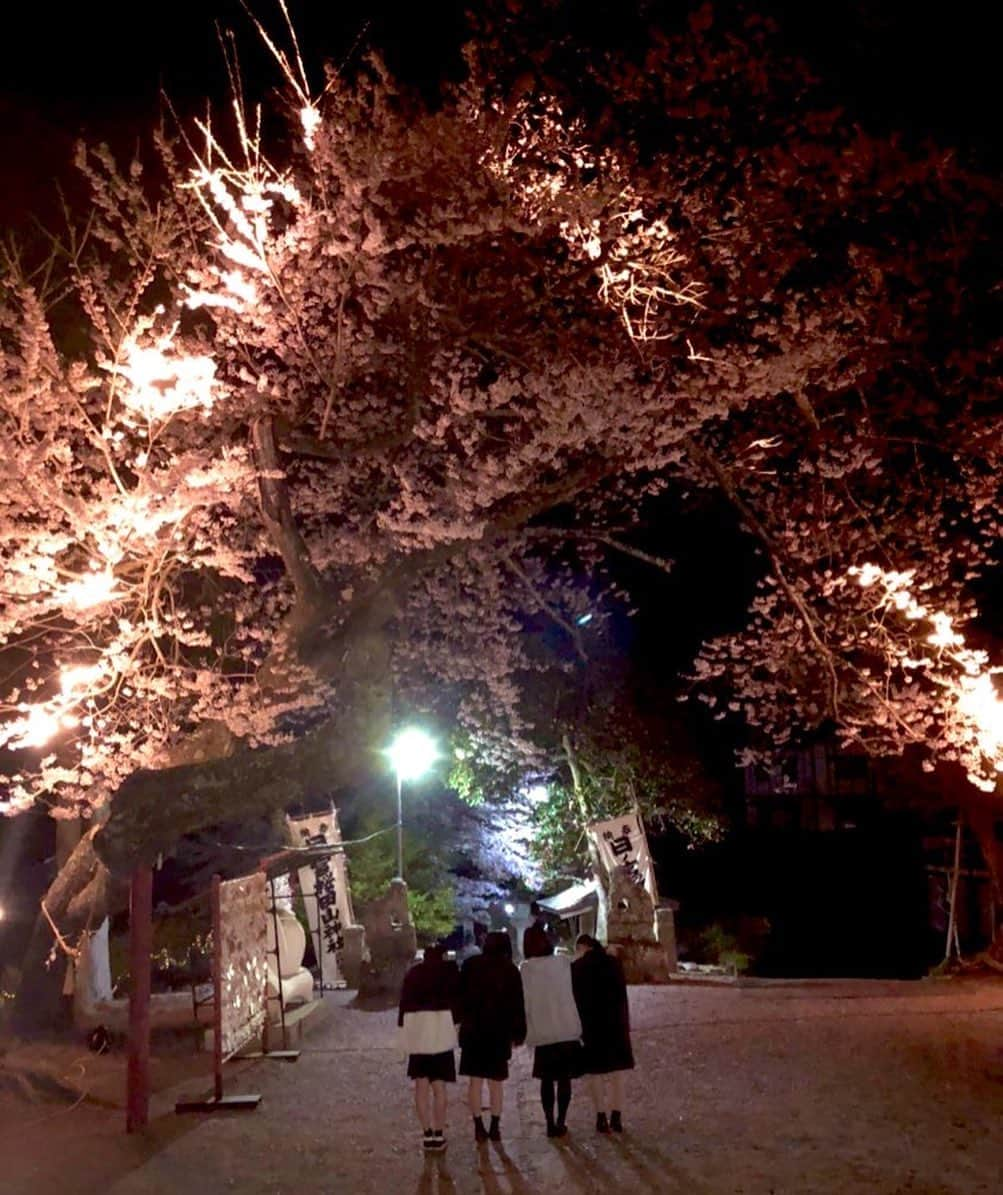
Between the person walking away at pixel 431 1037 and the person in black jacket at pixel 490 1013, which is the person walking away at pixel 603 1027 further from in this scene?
the person walking away at pixel 431 1037

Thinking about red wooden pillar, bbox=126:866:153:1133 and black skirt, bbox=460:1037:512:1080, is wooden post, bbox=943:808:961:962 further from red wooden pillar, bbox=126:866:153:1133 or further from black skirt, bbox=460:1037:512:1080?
red wooden pillar, bbox=126:866:153:1133

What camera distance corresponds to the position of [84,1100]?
9.41 meters

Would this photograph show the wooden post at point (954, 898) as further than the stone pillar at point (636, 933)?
Yes

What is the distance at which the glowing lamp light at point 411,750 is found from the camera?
17062mm

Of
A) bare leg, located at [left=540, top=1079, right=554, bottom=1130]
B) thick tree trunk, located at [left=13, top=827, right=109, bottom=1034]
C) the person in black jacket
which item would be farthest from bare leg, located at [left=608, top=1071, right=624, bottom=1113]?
thick tree trunk, located at [left=13, top=827, right=109, bottom=1034]

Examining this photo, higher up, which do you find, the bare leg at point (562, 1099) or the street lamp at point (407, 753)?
the street lamp at point (407, 753)

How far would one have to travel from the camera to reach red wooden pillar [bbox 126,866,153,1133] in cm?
835

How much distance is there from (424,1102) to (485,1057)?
609 millimetres

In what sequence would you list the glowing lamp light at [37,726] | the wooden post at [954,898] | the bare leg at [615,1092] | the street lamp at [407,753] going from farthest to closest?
the wooden post at [954,898]
the street lamp at [407,753]
the glowing lamp light at [37,726]
the bare leg at [615,1092]

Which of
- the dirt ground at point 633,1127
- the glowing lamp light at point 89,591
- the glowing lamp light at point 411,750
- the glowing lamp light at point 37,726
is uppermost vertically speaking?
the glowing lamp light at point 89,591

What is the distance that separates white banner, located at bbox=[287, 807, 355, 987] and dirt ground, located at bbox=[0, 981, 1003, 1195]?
5305 mm

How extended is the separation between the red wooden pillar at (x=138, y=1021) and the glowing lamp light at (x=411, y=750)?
8181 mm

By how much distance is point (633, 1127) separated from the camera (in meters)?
7.95

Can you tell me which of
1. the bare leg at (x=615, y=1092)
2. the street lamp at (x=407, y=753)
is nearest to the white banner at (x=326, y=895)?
the street lamp at (x=407, y=753)
